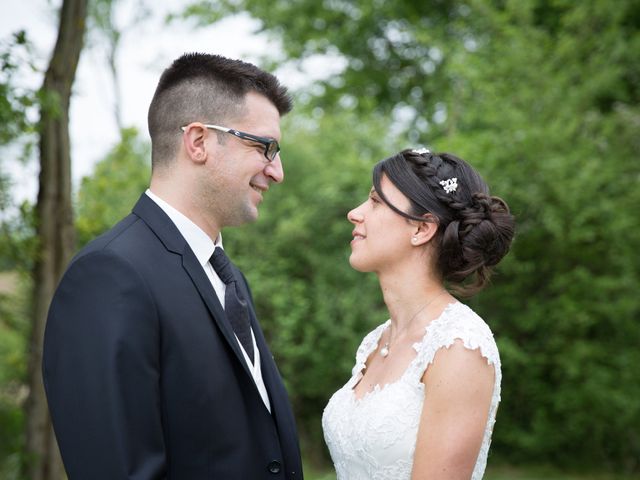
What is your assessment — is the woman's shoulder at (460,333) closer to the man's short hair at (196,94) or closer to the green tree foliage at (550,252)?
the man's short hair at (196,94)

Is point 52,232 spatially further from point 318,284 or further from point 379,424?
point 318,284

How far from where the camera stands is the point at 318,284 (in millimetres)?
9469

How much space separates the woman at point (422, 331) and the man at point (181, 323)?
338 millimetres

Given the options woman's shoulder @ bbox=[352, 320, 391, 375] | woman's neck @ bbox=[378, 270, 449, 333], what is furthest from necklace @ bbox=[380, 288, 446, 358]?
woman's shoulder @ bbox=[352, 320, 391, 375]

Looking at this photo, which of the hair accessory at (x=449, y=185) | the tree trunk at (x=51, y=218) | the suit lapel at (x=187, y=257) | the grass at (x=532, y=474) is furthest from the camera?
the grass at (x=532, y=474)

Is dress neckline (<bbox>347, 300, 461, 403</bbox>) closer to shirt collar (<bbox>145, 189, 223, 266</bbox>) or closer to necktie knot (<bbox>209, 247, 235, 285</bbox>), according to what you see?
necktie knot (<bbox>209, 247, 235, 285</bbox>)

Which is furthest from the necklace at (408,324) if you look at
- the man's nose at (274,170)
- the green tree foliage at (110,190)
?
the green tree foliage at (110,190)

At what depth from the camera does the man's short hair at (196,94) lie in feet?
9.43

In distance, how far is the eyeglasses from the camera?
287 cm

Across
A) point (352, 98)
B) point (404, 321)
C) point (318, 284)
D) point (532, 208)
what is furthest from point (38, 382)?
point (352, 98)

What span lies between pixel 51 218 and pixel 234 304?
125 inches

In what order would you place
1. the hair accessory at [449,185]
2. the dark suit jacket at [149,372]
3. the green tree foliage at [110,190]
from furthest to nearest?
the green tree foliage at [110,190] < the hair accessory at [449,185] < the dark suit jacket at [149,372]

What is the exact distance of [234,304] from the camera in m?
2.88

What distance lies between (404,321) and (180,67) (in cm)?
129
